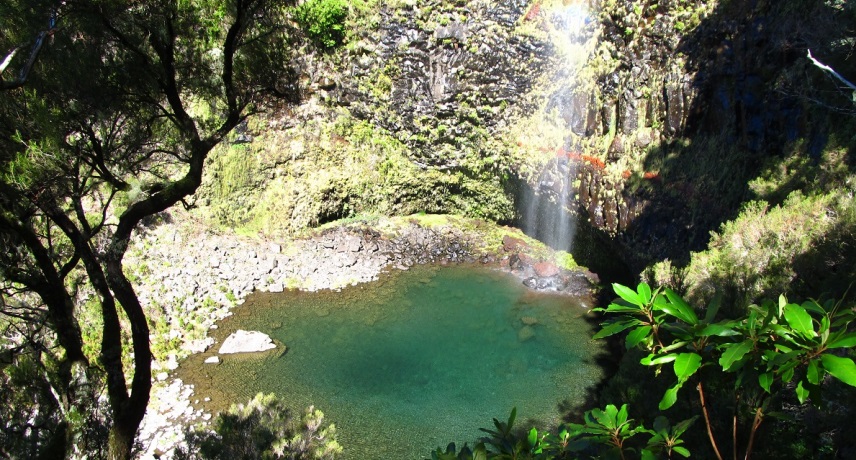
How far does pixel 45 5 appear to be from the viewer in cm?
523

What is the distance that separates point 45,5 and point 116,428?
4516 millimetres

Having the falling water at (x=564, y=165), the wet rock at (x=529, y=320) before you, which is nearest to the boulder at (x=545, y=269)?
the falling water at (x=564, y=165)

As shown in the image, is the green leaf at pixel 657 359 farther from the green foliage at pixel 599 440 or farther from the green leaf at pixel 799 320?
the green leaf at pixel 799 320

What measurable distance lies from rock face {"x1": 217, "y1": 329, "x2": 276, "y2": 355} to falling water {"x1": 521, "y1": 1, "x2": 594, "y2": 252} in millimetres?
10293

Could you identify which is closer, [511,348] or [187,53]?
[187,53]

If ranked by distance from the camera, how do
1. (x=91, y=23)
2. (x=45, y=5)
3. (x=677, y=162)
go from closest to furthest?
(x=45, y=5)
(x=91, y=23)
(x=677, y=162)

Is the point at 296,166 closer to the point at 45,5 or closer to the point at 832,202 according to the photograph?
the point at 45,5

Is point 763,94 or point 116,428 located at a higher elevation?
point 763,94

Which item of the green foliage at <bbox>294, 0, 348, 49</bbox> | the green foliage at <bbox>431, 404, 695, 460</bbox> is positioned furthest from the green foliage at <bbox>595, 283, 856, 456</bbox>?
the green foliage at <bbox>294, 0, 348, 49</bbox>

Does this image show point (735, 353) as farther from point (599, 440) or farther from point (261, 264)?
point (261, 264)

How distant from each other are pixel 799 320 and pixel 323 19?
61.1 ft

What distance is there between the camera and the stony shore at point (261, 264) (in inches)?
509

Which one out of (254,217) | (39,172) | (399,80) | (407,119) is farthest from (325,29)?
(39,172)

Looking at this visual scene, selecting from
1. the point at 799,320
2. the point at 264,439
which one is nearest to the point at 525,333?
the point at 264,439
